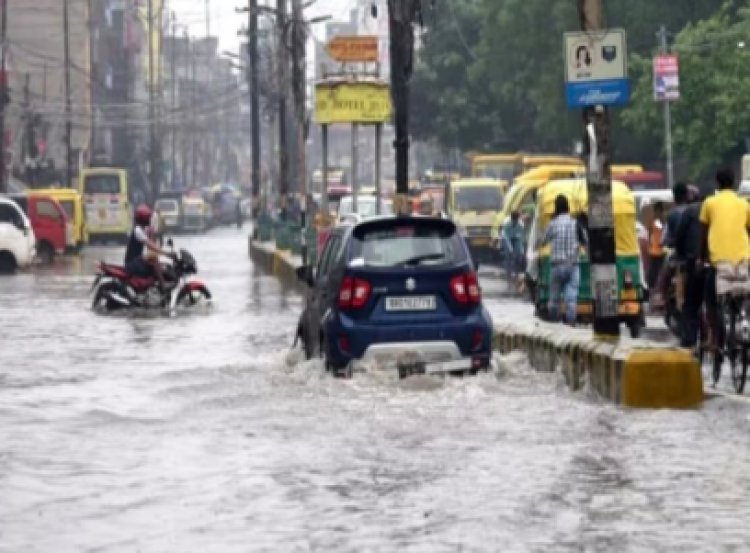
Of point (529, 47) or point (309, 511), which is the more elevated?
point (529, 47)

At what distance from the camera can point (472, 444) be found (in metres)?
15.1

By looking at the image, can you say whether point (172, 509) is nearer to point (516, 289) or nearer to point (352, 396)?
point (352, 396)

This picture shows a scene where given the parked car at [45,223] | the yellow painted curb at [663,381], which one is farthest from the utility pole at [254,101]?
the yellow painted curb at [663,381]

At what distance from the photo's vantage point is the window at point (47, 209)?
2391 inches

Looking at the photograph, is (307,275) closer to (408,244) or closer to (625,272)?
(408,244)

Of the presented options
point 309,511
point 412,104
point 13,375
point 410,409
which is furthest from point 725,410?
point 412,104

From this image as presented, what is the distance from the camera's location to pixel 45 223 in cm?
6078

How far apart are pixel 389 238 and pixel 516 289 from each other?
21.6 metres

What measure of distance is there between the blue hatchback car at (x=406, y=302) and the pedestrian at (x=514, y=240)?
2226 cm

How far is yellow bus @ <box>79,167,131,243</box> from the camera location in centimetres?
8456

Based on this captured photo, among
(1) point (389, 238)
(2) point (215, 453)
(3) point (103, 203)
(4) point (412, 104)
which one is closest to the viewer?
(2) point (215, 453)

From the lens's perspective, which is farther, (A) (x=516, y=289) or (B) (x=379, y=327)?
(A) (x=516, y=289)

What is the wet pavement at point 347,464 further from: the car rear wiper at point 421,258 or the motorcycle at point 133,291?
the motorcycle at point 133,291

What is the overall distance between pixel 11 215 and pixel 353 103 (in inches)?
571
